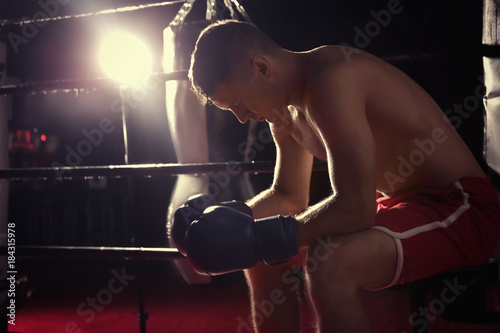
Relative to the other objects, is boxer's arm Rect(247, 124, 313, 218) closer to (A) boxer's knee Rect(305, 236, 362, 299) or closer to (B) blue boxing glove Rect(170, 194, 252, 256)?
(B) blue boxing glove Rect(170, 194, 252, 256)

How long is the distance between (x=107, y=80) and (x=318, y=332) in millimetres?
1090

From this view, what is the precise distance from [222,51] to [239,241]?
1.53ft

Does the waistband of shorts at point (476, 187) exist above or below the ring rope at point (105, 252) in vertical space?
above

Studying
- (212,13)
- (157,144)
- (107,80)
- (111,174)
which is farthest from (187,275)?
(157,144)

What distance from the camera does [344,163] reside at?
99 cm

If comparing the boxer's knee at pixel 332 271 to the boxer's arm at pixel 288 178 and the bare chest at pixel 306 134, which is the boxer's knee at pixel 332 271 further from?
the boxer's arm at pixel 288 178

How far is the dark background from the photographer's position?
9.77 feet

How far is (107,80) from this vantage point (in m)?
1.58

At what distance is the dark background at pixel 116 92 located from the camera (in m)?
2.98

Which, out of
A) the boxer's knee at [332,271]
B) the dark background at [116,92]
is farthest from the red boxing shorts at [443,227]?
the dark background at [116,92]

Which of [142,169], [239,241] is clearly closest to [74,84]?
[142,169]

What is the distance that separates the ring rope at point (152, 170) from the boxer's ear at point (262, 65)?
12.9 inches

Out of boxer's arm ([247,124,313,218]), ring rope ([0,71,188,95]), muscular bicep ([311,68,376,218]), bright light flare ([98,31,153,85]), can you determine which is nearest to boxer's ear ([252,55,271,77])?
muscular bicep ([311,68,376,218])

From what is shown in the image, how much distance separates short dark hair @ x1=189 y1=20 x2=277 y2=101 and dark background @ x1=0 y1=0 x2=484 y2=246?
103 centimetres
